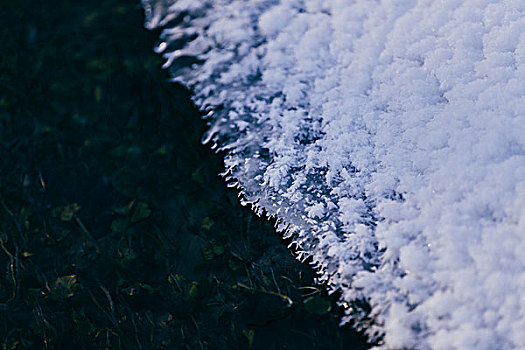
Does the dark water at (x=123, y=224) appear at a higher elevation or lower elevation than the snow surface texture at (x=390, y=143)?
lower

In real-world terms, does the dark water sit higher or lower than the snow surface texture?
lower

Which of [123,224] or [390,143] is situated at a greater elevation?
[390,143]

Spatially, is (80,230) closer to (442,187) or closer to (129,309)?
(129,309)

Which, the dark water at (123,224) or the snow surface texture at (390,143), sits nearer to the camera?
the snow surface texture at (390,143)

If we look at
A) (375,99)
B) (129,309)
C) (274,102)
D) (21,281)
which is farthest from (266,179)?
(21,281)

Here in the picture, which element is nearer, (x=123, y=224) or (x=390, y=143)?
(x=390, y=143)
